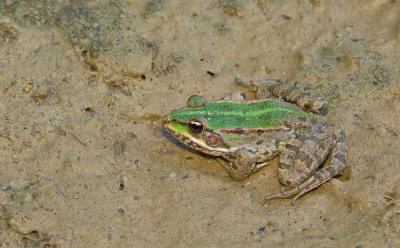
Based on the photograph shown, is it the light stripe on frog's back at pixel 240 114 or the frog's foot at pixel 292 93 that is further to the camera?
the frog's foot at pixel 292 93

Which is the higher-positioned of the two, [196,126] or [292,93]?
[292,93]

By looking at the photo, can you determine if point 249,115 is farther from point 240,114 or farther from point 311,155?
point 311,155

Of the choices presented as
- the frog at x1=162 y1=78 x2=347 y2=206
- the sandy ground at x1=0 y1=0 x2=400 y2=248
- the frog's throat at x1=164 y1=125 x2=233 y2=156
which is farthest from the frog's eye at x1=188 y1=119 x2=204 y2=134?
the sandy ground at x1=0 y1=0 x2=400 y2=248

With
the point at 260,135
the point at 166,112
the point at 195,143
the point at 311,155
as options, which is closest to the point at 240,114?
A: the point at 260,135

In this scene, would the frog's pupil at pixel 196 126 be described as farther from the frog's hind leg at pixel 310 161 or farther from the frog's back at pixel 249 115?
the frog's hind leg at pixel 310 161

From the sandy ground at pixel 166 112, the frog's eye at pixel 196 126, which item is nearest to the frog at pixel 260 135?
the frog's eye at pixel 196 126

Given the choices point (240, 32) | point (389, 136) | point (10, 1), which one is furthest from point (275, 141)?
point (10, 1)

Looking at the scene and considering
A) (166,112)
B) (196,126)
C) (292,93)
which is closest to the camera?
(196,126)

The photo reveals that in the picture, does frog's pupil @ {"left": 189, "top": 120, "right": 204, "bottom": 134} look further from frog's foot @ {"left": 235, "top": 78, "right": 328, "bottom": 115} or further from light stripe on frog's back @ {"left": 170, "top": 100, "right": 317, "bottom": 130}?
frog's foot @ {"left": 235, "top": 78, "right": 328, "bottom": 115}
